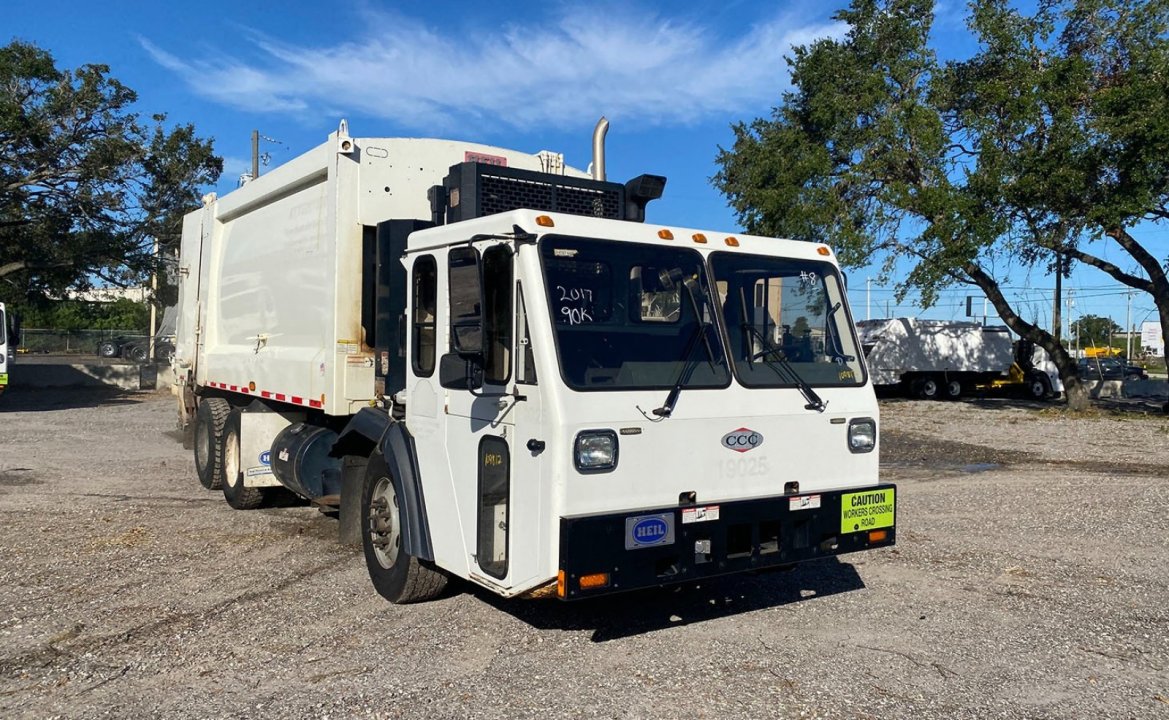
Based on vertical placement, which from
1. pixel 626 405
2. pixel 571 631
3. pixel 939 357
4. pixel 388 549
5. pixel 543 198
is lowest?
pixel 571 631

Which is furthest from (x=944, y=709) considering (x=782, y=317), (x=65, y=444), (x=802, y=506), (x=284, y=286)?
(x=65, y=444)

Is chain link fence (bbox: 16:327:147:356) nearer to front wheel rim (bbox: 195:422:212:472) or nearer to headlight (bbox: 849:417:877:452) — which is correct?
front wheel rim (bbox: 195:422:212:472)

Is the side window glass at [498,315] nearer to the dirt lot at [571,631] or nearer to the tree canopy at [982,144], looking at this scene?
the dirt lot at [571,631]

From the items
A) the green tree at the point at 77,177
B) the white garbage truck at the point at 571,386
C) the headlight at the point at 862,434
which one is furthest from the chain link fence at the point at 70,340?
the headlight at the point at 862,434

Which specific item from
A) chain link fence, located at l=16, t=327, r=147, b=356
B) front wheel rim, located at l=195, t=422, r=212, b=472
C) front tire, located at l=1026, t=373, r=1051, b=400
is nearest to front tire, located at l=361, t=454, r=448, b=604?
front wheel rim, located at l=195, t=422, r=212, b=472

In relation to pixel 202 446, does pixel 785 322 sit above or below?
above

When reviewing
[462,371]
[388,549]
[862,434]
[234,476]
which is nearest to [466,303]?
[462,371]

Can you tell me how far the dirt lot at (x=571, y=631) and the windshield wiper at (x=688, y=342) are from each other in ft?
4.79

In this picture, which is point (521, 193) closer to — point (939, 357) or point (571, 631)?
point (571, 631)

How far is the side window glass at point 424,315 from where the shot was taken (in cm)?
550

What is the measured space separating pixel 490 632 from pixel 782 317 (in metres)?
2.51

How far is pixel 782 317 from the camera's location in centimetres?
545

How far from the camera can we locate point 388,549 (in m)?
6.10

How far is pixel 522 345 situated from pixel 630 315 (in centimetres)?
64
